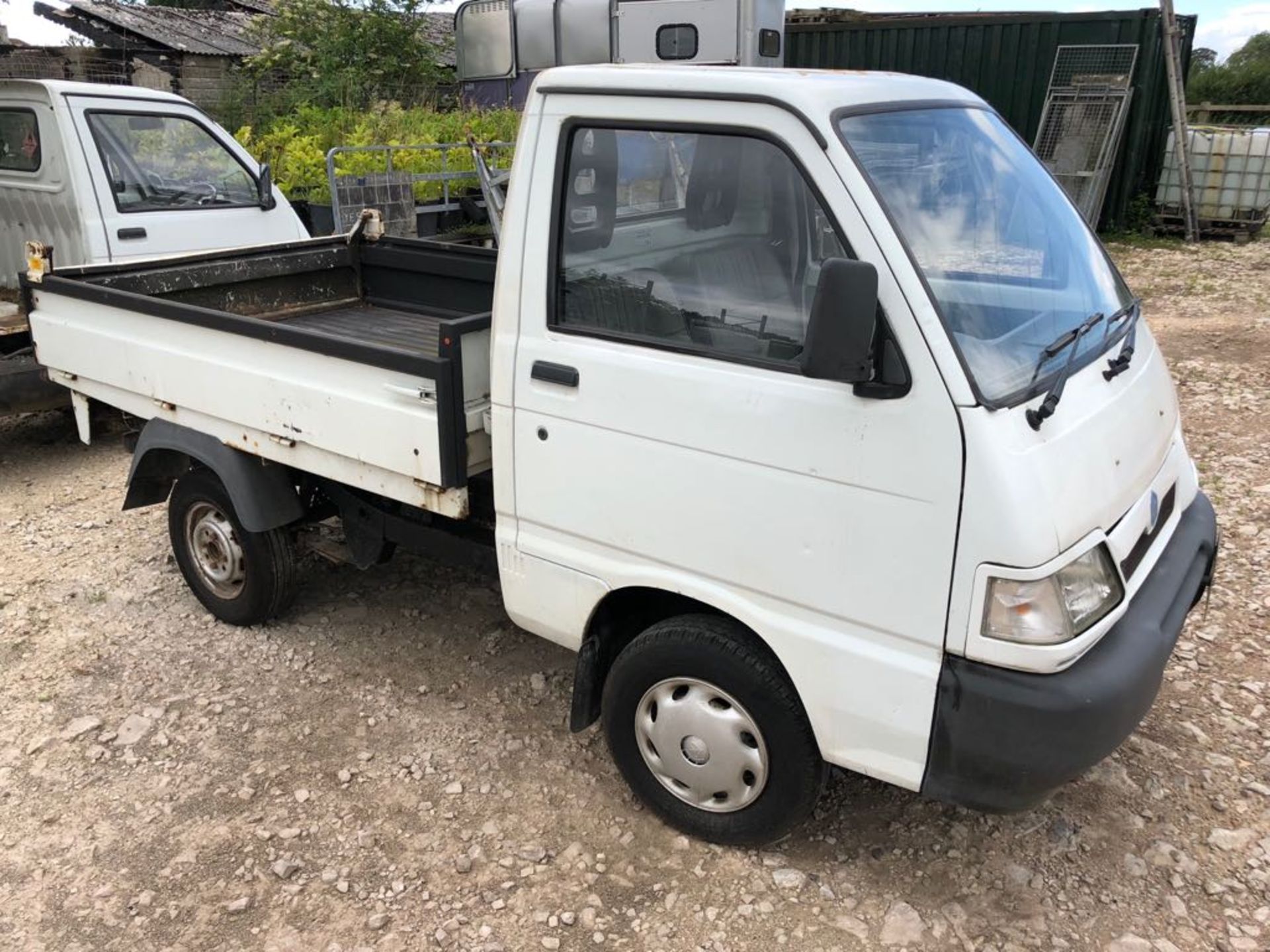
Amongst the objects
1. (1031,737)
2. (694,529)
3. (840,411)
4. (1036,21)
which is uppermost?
(1036,21)

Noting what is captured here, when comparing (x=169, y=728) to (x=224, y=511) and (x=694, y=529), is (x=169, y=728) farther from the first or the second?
(x=694, y=529)

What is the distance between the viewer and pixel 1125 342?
9.53ft

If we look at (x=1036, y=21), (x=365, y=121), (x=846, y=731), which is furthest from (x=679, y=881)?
(x=1036, y=21)

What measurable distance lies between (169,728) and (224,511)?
905 mm

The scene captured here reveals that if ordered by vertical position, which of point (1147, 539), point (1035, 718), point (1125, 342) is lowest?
point (1035, 718)

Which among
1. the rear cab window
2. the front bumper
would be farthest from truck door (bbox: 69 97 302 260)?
the front bumper

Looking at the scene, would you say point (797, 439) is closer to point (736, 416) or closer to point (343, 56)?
point (736, 416)

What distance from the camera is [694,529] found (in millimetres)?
2719

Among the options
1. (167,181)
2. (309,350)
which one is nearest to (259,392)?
(309,350)

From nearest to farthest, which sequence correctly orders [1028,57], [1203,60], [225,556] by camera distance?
[225,556], [1028,57], [1203,60]

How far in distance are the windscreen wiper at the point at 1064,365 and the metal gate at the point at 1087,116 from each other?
37.8ft

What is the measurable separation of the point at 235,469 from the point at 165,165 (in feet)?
12.2

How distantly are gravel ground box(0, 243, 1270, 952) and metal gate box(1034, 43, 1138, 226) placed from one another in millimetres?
10123

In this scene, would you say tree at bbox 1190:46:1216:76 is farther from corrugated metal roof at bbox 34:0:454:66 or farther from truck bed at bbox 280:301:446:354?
truck bed at bbox 280:301:446:354
